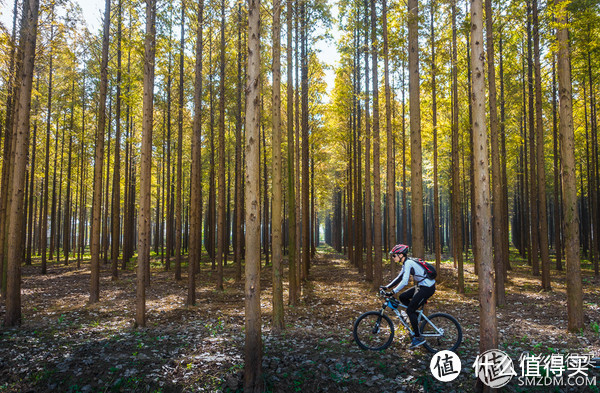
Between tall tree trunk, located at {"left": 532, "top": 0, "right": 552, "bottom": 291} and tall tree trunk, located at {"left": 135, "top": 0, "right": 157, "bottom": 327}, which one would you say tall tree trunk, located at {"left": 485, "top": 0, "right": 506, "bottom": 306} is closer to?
tall tree trunk, located at {"left": 532, "top": 0, "right": 552, "bottom": 291}

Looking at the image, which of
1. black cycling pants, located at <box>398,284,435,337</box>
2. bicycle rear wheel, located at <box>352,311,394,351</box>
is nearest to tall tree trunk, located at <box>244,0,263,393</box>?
bicycle rear wheel, located at <box>352,311,394,351</box>

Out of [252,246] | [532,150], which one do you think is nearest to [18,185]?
[252,246]

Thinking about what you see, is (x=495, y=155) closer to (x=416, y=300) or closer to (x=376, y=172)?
(x=376, y=172)

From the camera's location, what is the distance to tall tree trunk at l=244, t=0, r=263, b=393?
564 centimetres

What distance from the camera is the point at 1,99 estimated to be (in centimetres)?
1369

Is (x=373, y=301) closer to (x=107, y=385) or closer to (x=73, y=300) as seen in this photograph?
(x=107, y=385)

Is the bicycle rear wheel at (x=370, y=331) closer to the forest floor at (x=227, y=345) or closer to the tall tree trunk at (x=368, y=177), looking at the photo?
the forest floor at (x=227, y=345)

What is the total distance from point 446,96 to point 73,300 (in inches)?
788

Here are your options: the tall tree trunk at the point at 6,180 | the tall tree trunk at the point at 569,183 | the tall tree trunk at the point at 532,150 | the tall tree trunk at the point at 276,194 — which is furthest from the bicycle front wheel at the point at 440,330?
the tall tree trunk at the point at 6,180

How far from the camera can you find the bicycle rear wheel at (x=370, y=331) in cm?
715

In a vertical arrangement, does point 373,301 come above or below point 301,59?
below

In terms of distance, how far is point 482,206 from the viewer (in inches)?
211

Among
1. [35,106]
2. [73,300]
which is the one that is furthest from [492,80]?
[35,106]

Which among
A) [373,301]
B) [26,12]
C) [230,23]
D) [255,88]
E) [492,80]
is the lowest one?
[373,301]
